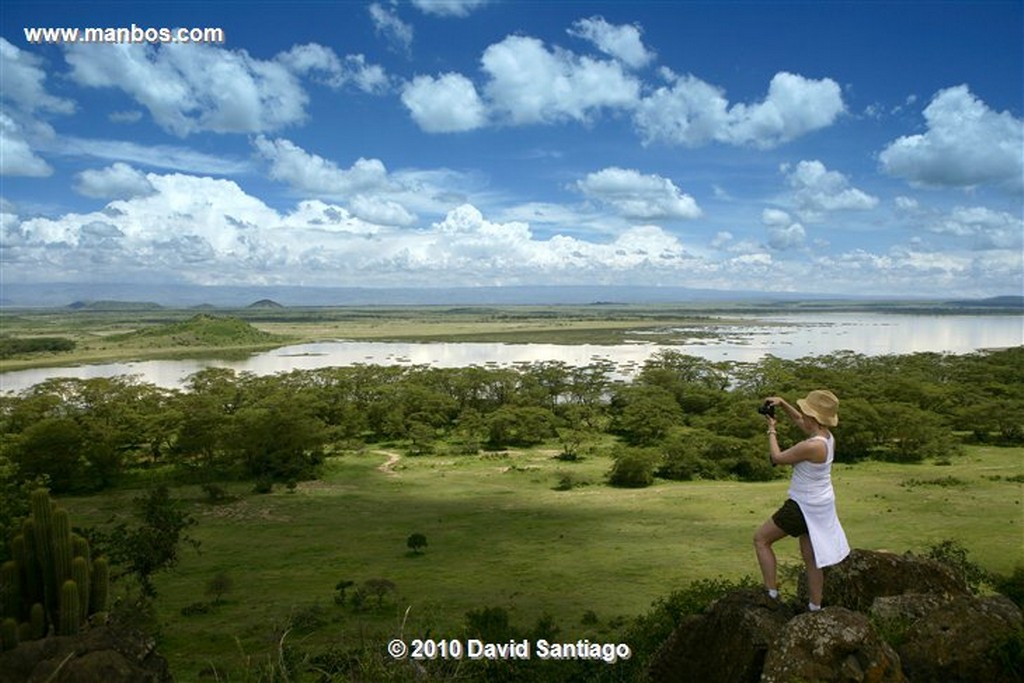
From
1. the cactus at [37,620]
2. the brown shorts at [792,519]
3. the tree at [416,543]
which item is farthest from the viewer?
the tree at [416,543]

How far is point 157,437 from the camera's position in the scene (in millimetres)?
59156

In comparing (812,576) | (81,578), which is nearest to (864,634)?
(812,576)

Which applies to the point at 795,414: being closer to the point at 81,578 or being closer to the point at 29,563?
the point at 81,578

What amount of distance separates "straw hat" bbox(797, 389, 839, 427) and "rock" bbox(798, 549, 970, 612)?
429 centimetres

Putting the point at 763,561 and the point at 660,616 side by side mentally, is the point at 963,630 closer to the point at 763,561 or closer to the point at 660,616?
the point at 763,561

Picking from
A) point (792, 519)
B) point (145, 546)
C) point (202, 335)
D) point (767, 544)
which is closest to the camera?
point (792, 519)

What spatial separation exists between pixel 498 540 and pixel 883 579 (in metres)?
26.9

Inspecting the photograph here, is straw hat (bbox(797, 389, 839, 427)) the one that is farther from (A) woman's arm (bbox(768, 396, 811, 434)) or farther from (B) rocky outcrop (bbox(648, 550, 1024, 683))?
(B) rocky outcrop (bbox(648, 550, 1024, 683))

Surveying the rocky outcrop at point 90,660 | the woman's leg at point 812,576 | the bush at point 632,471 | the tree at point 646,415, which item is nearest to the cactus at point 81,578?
the rocky outcrop at point 90,660

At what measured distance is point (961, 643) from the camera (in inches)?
348

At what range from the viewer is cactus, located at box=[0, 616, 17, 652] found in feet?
43.0

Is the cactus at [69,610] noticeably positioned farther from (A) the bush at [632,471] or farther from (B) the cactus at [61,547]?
(A) the bush at [632,471]

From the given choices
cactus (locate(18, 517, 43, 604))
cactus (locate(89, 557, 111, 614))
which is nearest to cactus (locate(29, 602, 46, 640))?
cactus (locate(18, 517, 43, 604))

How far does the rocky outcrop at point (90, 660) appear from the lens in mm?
9906
